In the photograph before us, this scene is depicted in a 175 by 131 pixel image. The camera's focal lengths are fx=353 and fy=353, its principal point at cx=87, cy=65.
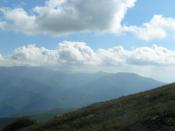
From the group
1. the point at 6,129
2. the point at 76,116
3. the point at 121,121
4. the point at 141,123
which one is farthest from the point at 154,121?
the point at 6,129

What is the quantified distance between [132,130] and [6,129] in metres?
31.2

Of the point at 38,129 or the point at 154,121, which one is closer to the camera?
the point at 154,121

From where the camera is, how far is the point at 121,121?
32.8 meters

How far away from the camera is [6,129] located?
54781 millimetres

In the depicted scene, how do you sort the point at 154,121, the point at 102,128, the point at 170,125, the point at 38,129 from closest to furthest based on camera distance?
the point at 170,125, the point at 154,121, the point at 102,128, the point at 38,129

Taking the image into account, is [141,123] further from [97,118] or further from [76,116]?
[76,116]

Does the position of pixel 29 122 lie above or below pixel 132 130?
above

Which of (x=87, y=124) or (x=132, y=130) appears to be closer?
(x=132, y=130)

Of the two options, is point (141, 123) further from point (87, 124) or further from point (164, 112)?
point (87, 124)

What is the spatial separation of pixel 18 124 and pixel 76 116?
530 inches

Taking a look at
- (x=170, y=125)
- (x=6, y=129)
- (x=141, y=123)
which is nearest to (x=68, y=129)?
(x=141, y=123)

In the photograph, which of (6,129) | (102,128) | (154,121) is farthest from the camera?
(6,129)

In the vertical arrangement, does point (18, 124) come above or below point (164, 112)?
above

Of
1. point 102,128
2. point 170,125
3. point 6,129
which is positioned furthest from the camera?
point 6,129
